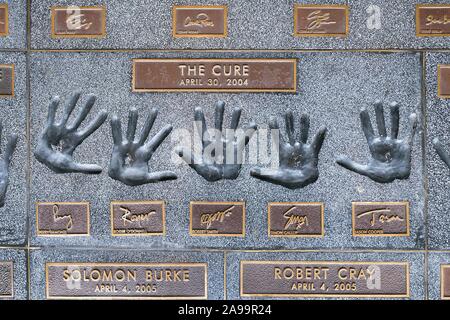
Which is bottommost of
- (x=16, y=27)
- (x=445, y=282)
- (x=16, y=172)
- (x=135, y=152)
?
(x=445, y=282)

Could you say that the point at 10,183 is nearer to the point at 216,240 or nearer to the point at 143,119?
the point at 143,119

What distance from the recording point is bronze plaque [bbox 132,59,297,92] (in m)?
3.20

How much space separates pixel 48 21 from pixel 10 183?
95cm

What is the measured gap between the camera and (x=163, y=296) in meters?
3.23

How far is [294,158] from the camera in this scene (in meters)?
3.19

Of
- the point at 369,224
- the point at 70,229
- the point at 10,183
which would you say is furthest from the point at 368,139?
the point at 10,183

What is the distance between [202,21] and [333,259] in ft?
5.05

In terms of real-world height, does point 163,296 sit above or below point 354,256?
below
